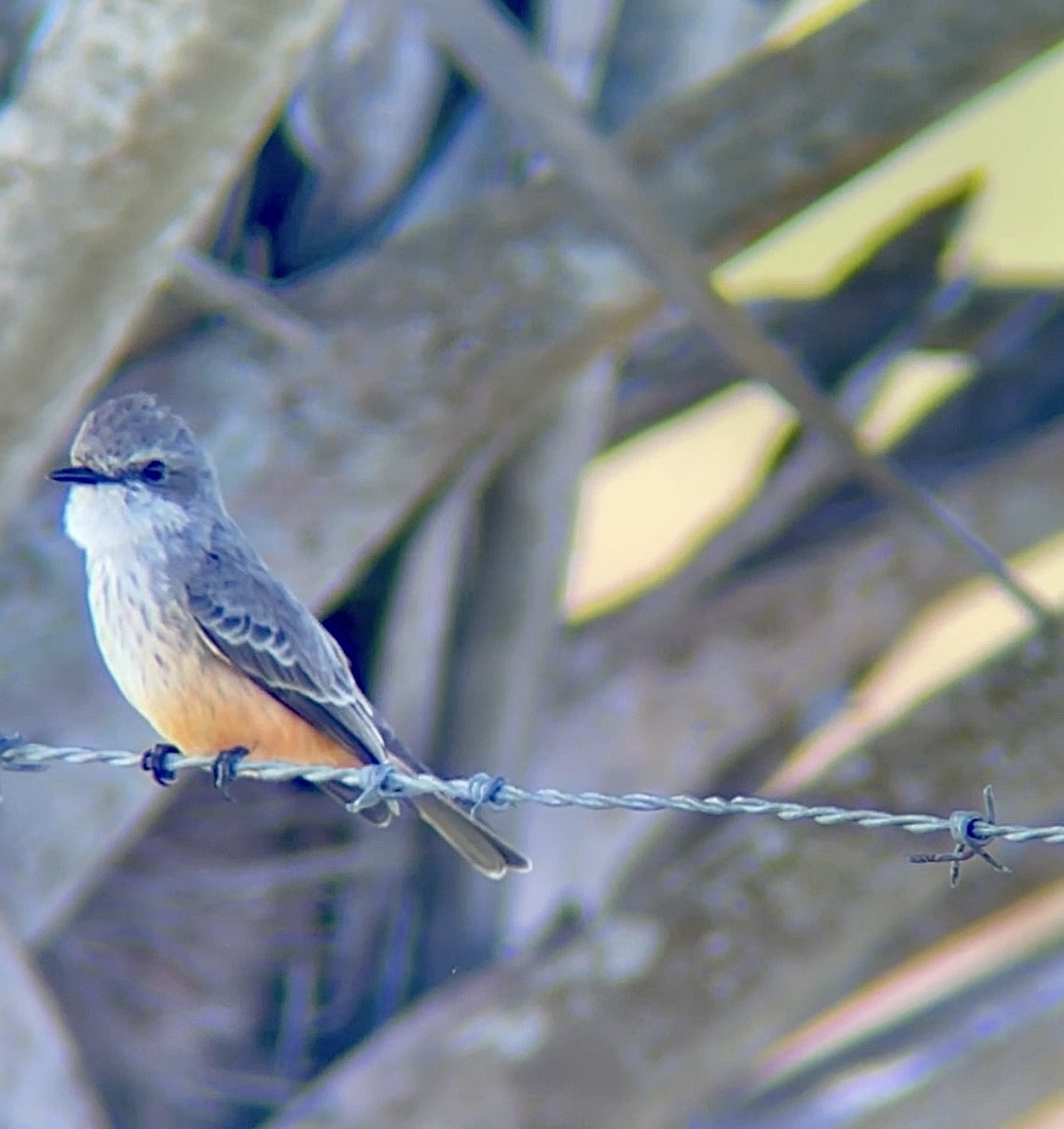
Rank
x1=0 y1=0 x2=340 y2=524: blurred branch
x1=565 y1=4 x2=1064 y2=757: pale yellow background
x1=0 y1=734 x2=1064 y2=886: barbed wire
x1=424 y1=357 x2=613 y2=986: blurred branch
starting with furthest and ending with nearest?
Answer: 1. x1=565 y1=4 x2=1064 y2=757: pale yellow background
2. x1=424 y1=357 x2=613 y2=986: blurred branch
3. x1=0 y1=0 x2=340 y2=524: blurred branch
4. x1=0 y1=734 x2=1064 y2=886: barbed wire

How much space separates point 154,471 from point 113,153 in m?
0.80

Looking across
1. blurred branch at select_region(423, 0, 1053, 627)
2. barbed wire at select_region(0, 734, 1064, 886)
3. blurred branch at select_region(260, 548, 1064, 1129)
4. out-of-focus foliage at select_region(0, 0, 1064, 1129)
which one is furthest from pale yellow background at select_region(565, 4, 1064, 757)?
barbed wire at select_region(0, 734, 1064, 886)

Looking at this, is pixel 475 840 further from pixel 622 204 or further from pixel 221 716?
pixel 622 204

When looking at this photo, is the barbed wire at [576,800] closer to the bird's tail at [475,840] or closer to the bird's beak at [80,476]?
the bird's tail at [475,840]

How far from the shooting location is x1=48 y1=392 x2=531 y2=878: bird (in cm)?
479

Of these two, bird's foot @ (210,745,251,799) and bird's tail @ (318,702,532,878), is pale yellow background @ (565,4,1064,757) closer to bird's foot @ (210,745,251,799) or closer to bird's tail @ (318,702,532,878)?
bird's tail @ (318,702,532,878)

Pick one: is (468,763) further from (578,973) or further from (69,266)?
(69,266)

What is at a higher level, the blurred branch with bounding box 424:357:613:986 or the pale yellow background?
the pale yellow background

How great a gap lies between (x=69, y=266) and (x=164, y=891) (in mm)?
2306

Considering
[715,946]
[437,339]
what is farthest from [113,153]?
[715,946]

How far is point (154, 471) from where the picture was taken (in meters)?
5.00

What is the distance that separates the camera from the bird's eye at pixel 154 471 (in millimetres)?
4984

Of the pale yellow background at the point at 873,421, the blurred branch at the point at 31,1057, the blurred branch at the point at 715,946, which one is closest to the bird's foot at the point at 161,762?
the blurred branch at the point at 31,1057

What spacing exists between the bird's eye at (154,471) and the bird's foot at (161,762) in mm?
609
